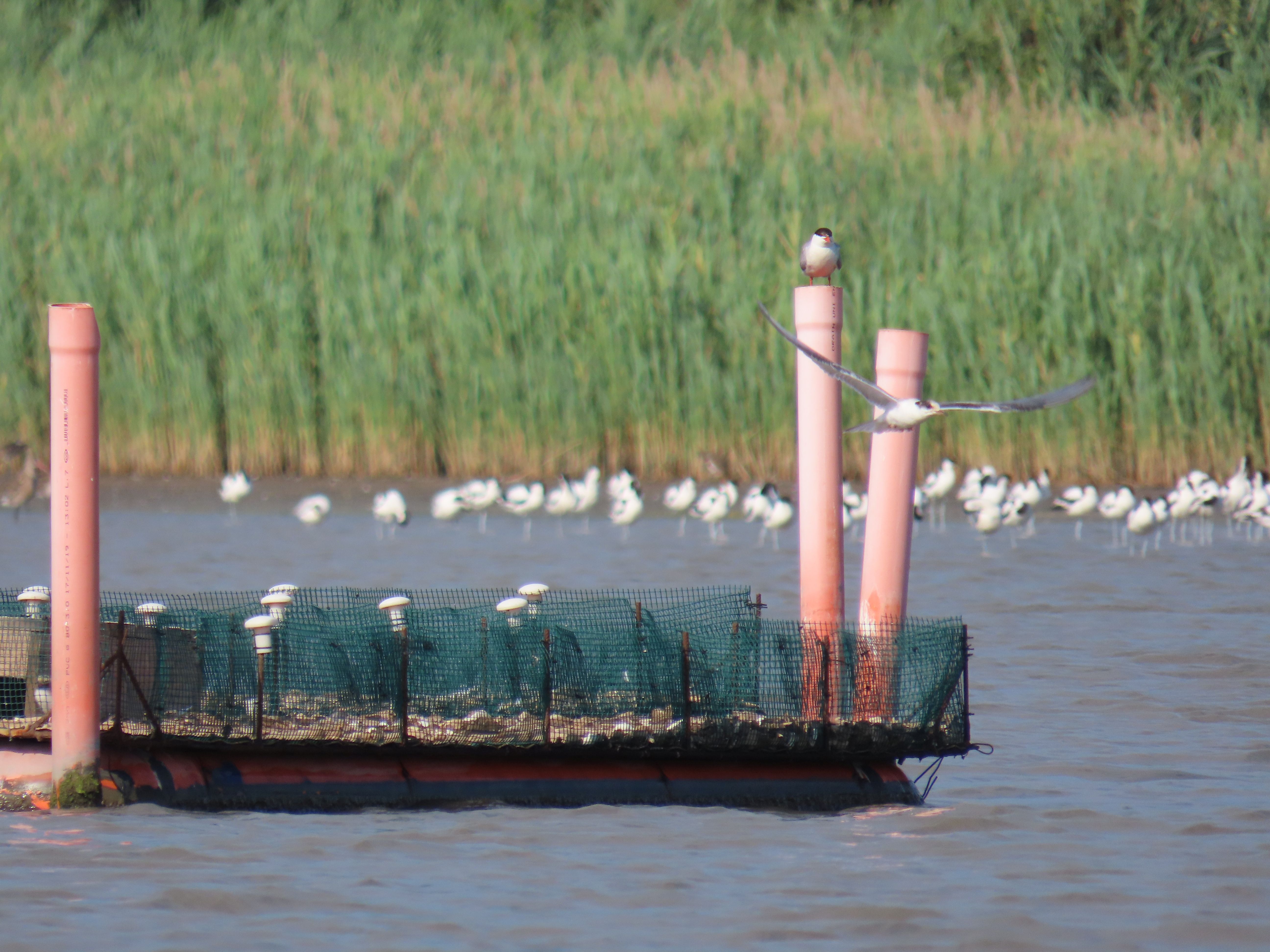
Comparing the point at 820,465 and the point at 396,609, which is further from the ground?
the point at 820,465

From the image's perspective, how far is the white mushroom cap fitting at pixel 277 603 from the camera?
8602 mm

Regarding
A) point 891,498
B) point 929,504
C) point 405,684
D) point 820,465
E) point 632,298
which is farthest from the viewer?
point 929,504

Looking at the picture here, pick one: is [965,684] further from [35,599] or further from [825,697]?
[35,599]

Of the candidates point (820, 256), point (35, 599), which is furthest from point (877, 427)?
point (35, 599)

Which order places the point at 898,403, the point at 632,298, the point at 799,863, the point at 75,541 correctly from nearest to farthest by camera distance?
the point at 799,863 < the point at 75,541 < the point at 898,403 < the point at 632,298

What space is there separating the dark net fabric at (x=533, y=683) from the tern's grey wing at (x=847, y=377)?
93cm

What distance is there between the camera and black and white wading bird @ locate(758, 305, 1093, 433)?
8.07 m

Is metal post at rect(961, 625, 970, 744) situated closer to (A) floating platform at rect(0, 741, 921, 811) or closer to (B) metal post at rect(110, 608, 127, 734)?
(A) floating platform at rect(0, 741, 921, 811)

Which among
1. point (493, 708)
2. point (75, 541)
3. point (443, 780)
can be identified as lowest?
point (443, 780)

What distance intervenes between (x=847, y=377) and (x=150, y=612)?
290cm

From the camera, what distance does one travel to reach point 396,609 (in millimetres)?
8562

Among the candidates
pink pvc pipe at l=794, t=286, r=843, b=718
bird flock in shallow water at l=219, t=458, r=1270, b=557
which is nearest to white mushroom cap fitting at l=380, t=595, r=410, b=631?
pink pvc pipe at l=794, t=286, r=843, b=718

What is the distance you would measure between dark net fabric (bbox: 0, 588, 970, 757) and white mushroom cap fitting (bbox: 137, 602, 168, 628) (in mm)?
11

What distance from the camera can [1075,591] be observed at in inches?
588
